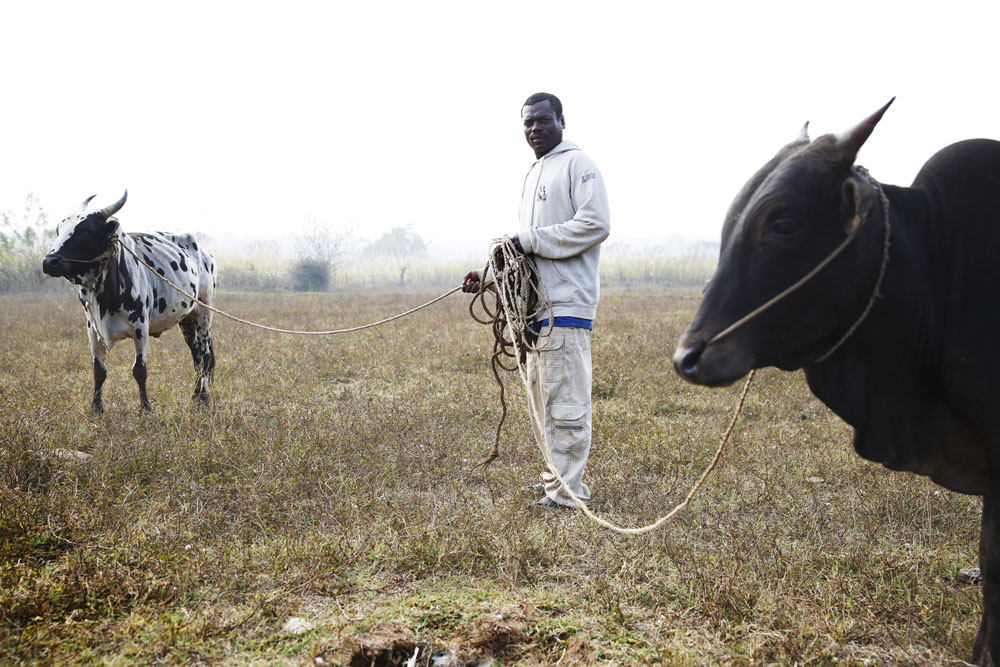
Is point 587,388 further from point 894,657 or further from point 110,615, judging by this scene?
point 110,615

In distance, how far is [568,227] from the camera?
11.6ft

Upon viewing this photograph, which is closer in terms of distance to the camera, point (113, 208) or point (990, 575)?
point (990, 575)


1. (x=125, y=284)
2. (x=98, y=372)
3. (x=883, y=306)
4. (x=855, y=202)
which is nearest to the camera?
(x=855, y=202)

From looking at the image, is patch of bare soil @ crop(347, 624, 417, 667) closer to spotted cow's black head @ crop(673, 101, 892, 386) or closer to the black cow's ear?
spotted cow's black head @ crop(673, 101, 892, 386)

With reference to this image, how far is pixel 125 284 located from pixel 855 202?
221 inches

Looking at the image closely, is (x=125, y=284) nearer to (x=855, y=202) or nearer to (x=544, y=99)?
(x=544, y=99)

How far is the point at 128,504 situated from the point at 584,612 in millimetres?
2493

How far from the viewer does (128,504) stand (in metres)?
3.59

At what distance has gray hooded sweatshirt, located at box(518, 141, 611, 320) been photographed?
3.54 meters

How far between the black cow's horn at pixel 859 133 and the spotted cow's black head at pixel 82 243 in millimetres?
5215

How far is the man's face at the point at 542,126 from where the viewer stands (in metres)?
3.75

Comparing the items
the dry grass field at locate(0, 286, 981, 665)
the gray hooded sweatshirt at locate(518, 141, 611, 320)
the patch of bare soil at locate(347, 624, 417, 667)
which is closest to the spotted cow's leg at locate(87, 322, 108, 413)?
the dry grass field at locate(0, 286, 981, 665)

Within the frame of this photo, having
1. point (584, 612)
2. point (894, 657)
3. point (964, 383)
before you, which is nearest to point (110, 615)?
point (584, 612)

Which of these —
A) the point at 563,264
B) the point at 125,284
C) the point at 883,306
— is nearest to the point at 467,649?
the point at 883,306
